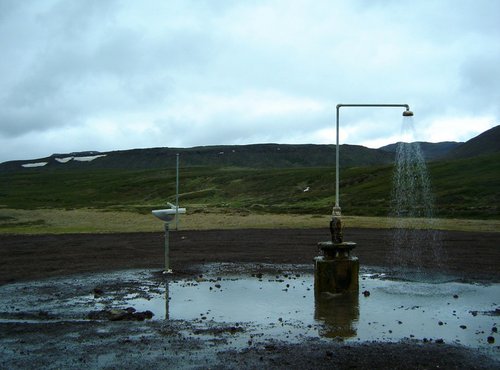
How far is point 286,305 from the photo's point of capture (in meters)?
14.9

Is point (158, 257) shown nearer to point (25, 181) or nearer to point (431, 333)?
point (431, 333)

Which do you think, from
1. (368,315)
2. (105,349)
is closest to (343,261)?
(368,315)

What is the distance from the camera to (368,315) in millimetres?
13617

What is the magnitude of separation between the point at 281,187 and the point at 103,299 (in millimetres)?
102124

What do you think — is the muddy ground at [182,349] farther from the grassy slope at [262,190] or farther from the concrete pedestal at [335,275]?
the grassy slope at [262,190]

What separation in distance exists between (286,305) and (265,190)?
10231 cm

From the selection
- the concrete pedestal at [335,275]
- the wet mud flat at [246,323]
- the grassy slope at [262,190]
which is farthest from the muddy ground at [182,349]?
the grassy slope at [262,190]

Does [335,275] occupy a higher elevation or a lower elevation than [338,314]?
higher

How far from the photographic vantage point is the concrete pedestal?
16.2m

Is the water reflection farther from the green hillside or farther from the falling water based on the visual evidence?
the green hillside

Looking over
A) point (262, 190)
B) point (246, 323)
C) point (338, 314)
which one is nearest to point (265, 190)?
point (262, 190)

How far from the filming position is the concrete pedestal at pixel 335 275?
16250 mm

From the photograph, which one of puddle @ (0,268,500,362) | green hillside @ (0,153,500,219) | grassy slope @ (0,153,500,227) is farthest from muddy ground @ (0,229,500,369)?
grassy slope @ (0,153,500,227)

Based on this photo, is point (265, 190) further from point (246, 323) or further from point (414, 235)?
point (246, 323)
